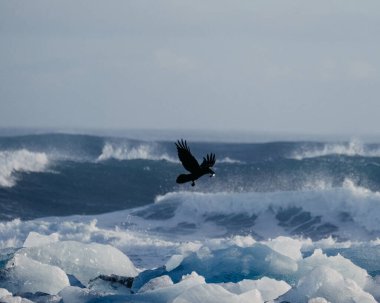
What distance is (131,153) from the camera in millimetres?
57031

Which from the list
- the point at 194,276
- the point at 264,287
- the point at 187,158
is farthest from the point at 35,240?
the point at 187,158

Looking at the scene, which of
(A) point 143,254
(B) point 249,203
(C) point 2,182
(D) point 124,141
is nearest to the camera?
(A) point 143,254

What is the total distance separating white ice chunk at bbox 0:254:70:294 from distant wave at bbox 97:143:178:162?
4194cm

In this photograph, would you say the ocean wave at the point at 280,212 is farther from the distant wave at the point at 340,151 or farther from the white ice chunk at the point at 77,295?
the distant wave at the point at 340,151

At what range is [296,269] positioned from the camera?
40.7 ft

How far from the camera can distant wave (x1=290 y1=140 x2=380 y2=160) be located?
2130 inches

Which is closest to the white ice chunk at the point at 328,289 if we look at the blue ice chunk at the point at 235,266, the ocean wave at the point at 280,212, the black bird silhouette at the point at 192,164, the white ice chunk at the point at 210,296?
the white ice chunk at the point at 210,296

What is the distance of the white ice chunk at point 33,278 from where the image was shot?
11.8 meters

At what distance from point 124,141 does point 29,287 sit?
49020 mm

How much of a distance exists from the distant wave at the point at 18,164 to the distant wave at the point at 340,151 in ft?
50.6

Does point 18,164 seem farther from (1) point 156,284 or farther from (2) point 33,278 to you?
(1) point 156,284

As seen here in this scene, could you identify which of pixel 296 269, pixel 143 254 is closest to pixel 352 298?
pixel 296 269

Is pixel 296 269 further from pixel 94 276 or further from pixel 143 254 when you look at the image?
pixel 143 254

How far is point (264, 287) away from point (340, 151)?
43.9 meters
